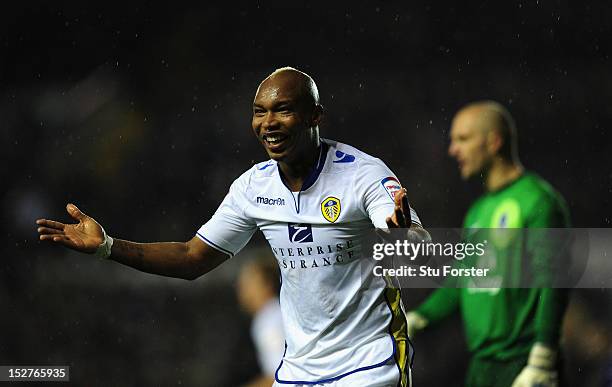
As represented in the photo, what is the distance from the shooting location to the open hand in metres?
4.07

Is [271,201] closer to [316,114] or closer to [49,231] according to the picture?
[316,114]

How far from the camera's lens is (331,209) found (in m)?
3.93

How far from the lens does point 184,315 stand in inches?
302

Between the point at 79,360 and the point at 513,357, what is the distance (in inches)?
124

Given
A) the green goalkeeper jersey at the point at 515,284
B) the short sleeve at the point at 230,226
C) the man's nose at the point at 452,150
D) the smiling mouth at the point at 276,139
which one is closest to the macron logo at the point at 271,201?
the short sleeve at the point at 230,226

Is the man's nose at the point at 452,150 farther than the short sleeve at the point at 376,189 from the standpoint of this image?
Yes

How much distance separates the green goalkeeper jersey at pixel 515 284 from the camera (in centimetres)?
617

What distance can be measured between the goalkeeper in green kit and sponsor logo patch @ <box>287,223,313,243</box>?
2502 mm

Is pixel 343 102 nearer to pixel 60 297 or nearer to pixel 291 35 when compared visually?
pixel 291 35

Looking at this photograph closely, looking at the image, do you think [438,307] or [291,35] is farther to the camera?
[291,35]

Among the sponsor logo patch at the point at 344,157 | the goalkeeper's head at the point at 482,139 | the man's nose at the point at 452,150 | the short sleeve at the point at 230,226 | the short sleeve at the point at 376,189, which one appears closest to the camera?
the short sleeve at the point at 376,189

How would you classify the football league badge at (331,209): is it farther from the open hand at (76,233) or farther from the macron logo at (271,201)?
the open hand at (76,233)

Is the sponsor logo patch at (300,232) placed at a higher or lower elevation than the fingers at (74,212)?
lower

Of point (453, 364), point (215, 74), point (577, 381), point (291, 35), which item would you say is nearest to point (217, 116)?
point (215, 74)
